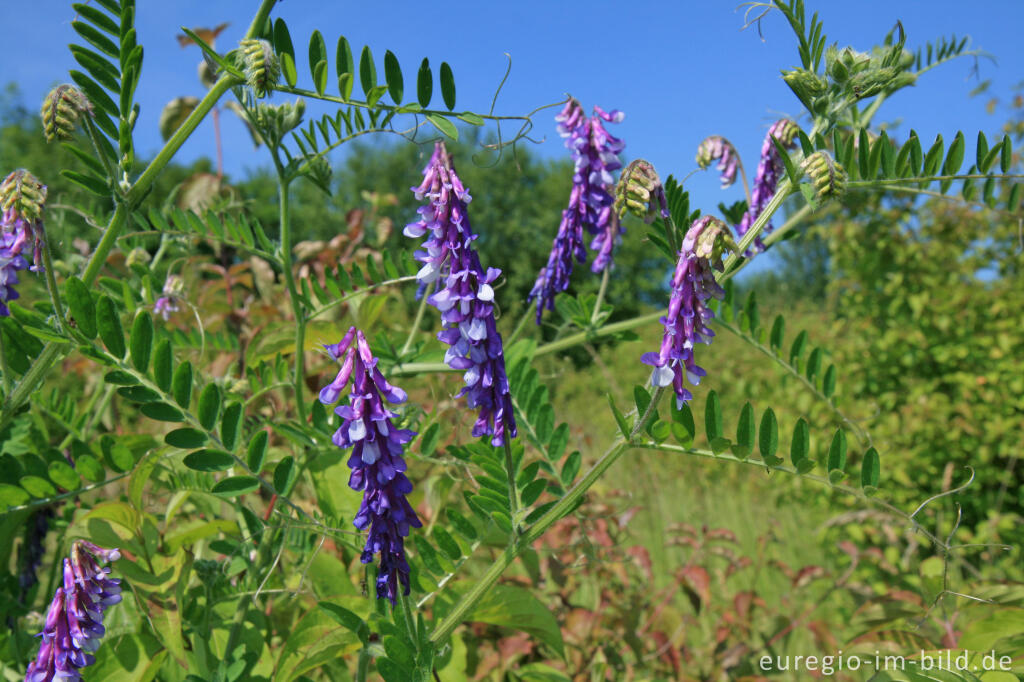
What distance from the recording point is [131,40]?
0.97 metres

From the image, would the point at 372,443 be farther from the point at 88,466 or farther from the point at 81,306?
the point at 88,466

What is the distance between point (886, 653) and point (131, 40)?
1.67 metres

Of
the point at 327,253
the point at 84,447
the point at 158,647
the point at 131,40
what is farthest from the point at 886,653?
the point at 327,253

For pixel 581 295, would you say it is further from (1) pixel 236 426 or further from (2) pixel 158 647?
(2) pixel 158 647

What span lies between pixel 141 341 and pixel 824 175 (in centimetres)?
95

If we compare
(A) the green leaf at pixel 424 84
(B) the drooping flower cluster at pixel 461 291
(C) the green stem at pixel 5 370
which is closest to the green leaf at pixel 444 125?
(A) the green leaf at pixel 424 84

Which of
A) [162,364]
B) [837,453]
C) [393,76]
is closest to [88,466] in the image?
[162,364]

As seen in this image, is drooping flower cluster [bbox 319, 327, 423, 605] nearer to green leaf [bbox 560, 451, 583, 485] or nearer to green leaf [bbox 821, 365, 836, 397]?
green leaf [bbox 560, 451, 583, 485]

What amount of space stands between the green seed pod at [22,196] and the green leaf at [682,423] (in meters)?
0.91

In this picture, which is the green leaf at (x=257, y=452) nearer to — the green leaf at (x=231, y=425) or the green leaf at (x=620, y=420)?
the green leaf at (x=231, y=425)

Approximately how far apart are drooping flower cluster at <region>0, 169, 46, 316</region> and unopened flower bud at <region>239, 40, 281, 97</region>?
0.34 metres

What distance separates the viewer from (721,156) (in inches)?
57.1

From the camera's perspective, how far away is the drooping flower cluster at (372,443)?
708 millimetres

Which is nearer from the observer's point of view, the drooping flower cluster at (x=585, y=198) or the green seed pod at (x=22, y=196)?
the green seed pod at (x=22, y=196)
